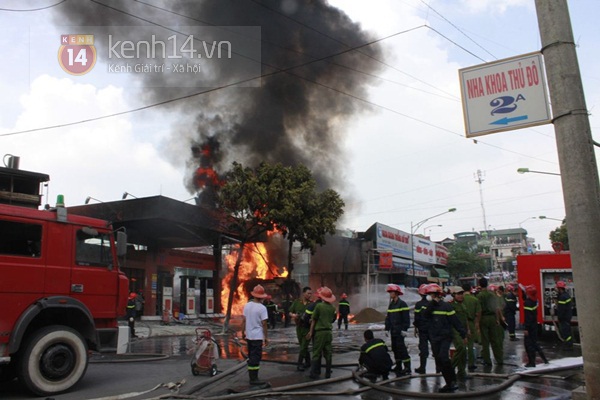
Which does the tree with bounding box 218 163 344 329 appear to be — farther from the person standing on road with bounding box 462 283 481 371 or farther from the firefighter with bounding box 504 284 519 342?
the person standing on road with bounding box 462 283 481 371

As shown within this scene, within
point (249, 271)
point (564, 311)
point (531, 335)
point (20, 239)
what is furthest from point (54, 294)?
point (249, 271)

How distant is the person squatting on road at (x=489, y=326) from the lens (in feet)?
31.5

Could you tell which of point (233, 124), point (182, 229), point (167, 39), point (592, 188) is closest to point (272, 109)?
point (233, 124)

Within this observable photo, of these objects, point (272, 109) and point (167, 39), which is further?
point (272, 109)

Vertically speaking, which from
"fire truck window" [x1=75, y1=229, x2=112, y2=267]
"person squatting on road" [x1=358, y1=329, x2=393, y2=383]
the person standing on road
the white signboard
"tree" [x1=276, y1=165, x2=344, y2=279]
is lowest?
"person squatting on road" [x1=358, y1=329, x2=393, y2=383]

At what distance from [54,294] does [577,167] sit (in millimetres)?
7303

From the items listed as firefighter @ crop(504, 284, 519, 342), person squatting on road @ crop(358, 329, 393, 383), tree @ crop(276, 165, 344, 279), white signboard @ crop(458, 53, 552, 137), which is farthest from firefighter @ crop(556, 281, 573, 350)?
tree @ crop(276, 165, 344, 279)

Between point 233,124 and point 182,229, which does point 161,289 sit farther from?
point 233,124

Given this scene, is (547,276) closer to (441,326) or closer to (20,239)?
(441,326)

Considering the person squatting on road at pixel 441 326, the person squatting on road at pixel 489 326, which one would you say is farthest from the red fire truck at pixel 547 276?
the person squatting on road at pixel 441 326

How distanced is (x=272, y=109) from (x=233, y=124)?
242 centimetres

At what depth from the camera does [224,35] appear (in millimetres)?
24672

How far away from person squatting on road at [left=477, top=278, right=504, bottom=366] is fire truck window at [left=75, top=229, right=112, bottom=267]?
7.11m

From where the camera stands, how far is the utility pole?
A: 16.8ft
